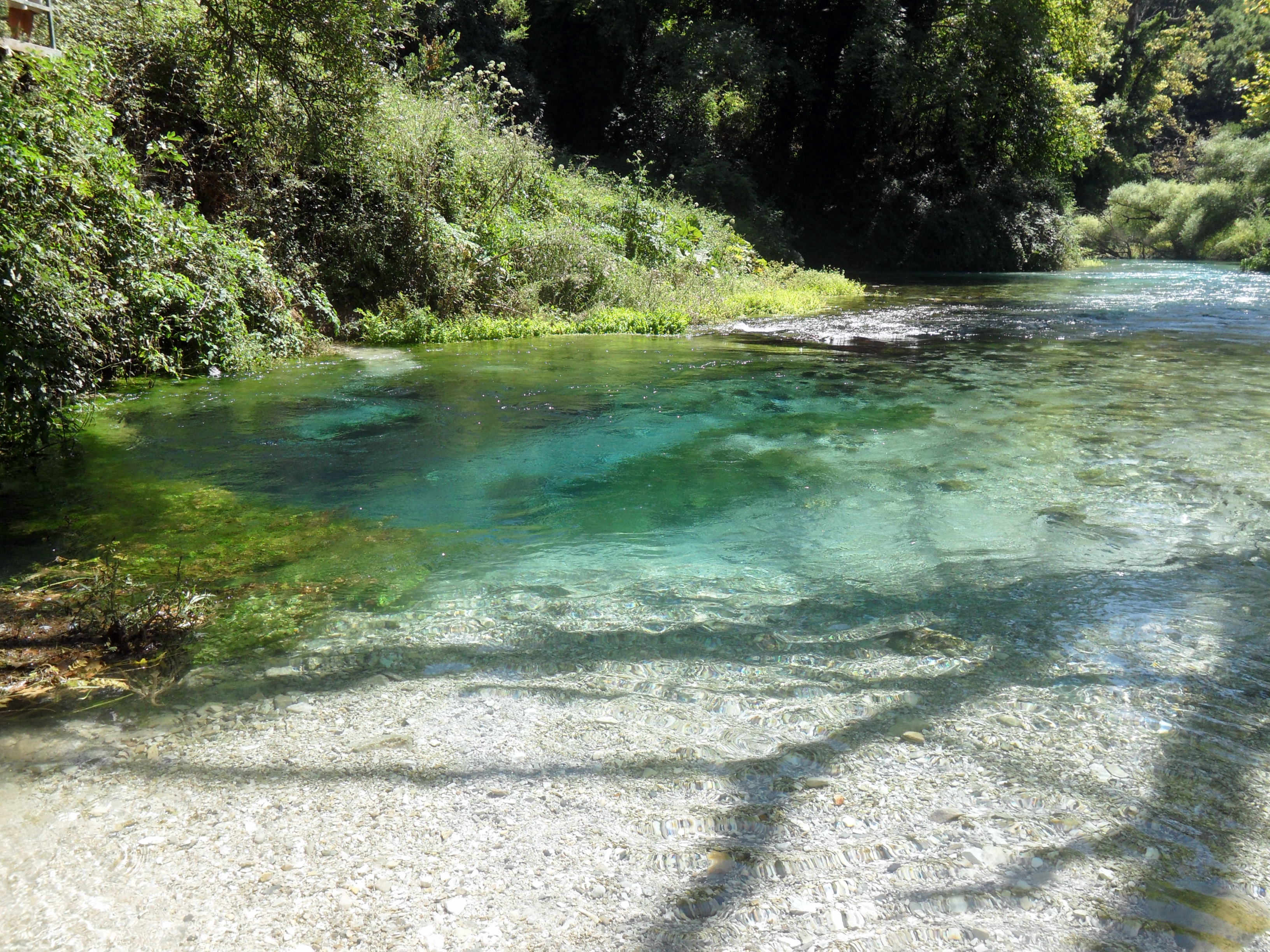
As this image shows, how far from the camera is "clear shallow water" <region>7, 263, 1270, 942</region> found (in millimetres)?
3082

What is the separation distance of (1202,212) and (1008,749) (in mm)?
44784

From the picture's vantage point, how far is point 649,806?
271cm

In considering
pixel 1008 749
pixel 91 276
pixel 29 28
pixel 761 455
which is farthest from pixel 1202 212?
pixel 1008 749

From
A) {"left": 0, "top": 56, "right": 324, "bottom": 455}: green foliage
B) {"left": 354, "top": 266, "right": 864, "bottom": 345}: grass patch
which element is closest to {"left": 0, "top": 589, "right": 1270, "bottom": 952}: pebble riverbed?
{"left": 0, "top": 56, "right": 324, "bottom": 455}: green foliage

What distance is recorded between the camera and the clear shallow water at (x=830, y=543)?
308 centimetres

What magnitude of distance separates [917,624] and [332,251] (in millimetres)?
11211

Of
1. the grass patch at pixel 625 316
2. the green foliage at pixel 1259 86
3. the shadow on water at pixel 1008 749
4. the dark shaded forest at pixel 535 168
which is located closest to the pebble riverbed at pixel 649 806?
the shadow on water at pixel 1008 749

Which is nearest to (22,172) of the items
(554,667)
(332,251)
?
(554,667)

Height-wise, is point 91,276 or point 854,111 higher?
point 854,111

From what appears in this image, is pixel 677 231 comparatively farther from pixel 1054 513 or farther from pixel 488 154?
pixel 1054 513

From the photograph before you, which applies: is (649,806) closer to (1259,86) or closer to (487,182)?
(487,182)

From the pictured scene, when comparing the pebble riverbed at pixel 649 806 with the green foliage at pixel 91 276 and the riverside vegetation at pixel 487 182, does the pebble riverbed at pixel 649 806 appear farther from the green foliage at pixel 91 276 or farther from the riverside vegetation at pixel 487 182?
the green foliage at pixel 91 276

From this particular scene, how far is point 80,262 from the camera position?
6891 millimetres

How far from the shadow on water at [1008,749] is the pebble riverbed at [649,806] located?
0.04 feet
